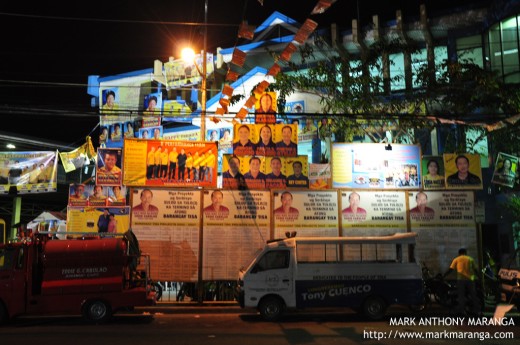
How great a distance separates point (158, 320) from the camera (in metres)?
12.4

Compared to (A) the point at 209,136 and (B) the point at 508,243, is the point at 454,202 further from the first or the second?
(A) the point at 209,136

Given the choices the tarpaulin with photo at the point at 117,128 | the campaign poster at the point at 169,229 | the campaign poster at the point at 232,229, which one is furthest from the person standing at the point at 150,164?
the tarpaulin with photo at the point at 117,128

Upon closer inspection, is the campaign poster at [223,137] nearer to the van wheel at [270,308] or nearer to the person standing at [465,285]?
the van wheel at [270,308]

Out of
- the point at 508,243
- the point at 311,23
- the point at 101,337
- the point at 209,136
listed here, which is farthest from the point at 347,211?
the point at 209,136

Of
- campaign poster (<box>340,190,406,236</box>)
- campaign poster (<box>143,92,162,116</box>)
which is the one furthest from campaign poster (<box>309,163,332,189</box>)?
campaign poster (<box>143,92,162,116</box>)

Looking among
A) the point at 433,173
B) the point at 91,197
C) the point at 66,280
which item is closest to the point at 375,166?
the point at 433,173

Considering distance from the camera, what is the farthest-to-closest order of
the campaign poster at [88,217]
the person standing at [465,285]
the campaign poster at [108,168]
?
the campaign poster at [88,217] < the campaign poster at [108,168] < the person standing at [465,285]

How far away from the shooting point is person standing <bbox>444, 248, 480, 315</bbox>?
1295 centimetres

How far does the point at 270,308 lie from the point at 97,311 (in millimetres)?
4278

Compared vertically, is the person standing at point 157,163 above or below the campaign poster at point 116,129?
below

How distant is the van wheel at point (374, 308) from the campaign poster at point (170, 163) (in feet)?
20.1

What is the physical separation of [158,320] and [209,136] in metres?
16.9

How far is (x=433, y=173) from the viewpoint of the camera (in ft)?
52.2

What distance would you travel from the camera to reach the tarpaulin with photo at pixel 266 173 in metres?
15.5
